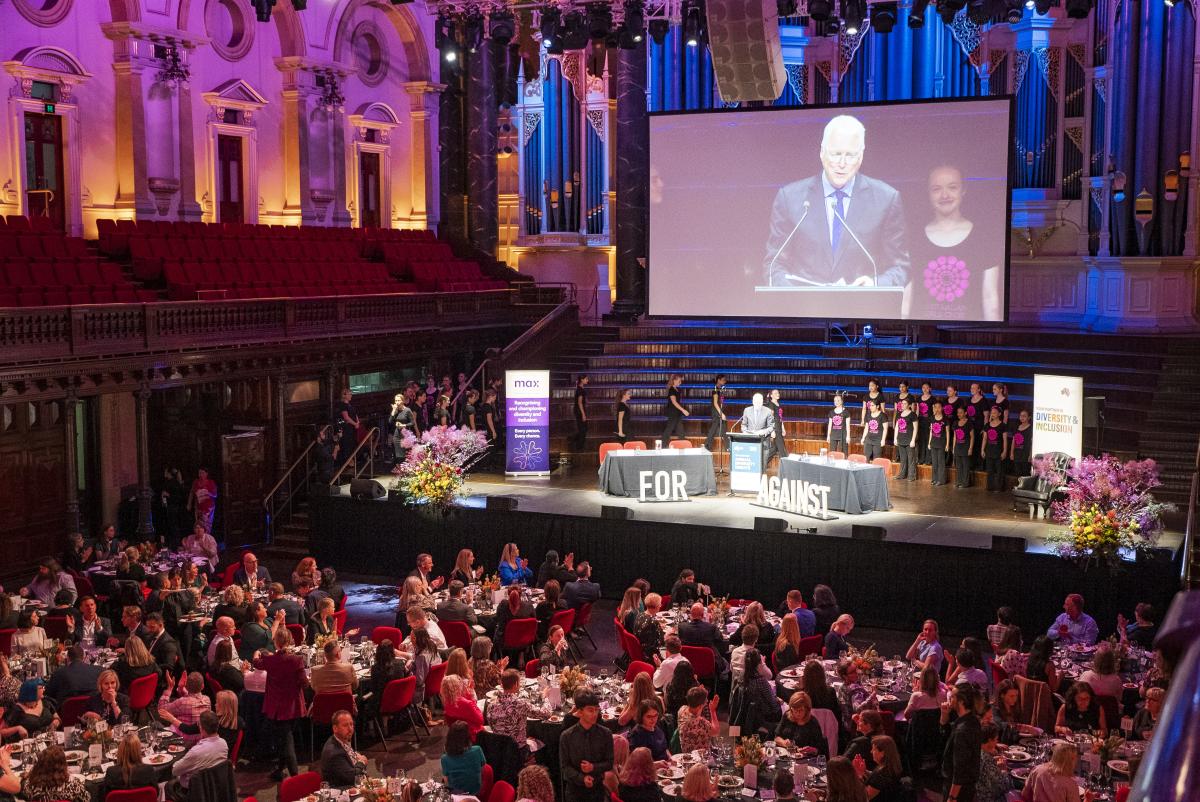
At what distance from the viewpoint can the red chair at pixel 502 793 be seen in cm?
759

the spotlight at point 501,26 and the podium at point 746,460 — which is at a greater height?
Result: the spotlight at point 501,26

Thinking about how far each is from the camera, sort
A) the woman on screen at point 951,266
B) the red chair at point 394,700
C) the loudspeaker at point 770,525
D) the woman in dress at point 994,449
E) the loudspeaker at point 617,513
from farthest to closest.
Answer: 1. the woman on screen at point 951,266
2. the woman in dress at point 994,449
3. the loudspeaker at point 617,513
4. the loudspeaker at point 770,525
5. the red chair at point 394,700

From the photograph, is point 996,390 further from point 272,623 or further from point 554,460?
point 272,623

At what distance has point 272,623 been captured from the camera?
12352mm

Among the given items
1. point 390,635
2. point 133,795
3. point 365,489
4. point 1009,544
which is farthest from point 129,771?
point 1009,544

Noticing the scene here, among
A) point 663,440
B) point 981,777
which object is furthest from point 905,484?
point 981,777

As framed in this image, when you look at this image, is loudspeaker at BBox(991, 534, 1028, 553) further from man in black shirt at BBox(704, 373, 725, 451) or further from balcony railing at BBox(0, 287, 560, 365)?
balcony railing at BBox(0, 287, 560, 365)

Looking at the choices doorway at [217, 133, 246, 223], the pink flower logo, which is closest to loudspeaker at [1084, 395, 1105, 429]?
the pink flower logo

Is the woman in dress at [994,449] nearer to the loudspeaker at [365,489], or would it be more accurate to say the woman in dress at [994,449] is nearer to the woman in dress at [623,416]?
the woman in dress at [623,416]

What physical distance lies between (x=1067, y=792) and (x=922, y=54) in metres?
19.7

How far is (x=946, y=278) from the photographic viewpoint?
64.1ft

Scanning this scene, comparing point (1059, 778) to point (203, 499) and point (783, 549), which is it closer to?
point (783, 549)

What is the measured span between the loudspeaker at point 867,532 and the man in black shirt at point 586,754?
7085 millimetres

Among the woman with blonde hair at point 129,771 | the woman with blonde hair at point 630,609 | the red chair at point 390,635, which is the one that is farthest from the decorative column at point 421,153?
the woman with blonde hair at point 129,771
